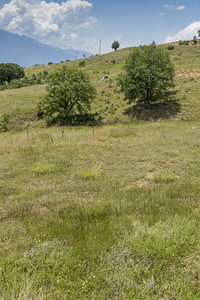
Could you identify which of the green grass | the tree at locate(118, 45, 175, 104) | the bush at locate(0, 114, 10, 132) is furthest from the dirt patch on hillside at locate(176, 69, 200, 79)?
the bush at locate(0, 114, 10, 132)

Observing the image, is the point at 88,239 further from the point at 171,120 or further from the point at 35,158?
the point at 171,120

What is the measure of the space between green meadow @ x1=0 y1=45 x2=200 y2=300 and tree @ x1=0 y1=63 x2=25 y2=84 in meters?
80.3

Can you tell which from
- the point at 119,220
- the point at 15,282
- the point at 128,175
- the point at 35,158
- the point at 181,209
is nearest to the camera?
the point at 15,282

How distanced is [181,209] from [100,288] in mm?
3299

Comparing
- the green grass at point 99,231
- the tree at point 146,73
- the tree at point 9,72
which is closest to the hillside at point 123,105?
the tree at point 146,73

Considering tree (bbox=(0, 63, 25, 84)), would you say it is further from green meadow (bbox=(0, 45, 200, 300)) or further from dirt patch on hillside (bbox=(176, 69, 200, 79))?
green meadow (bbox=(0, 45, 200, 300))

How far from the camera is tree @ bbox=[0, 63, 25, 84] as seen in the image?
7625 cm

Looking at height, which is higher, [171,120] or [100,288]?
[171,120]

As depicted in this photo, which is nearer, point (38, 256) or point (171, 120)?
point (38, 256)

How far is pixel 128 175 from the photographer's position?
862cm

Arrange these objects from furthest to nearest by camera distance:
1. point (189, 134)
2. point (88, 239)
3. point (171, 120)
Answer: point (171, 120), point (189, 134), point (88, 239)

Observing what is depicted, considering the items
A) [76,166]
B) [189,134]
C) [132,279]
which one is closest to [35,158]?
[76,166]

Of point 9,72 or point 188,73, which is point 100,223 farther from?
point 9,72

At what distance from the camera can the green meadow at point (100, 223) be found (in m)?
2.96
